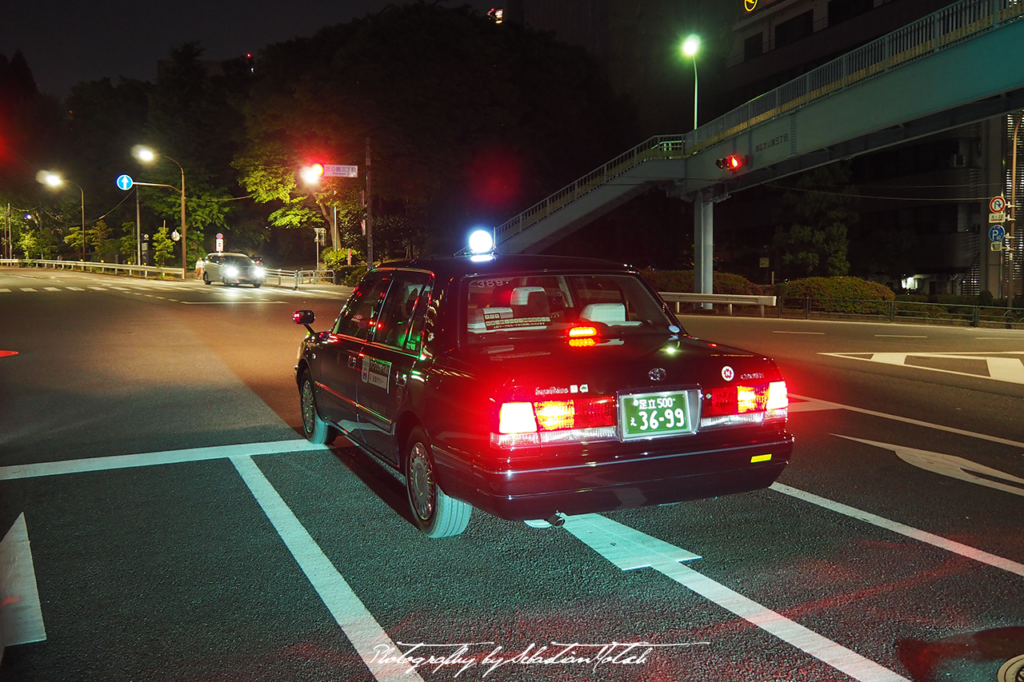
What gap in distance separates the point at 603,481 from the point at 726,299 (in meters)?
27.4

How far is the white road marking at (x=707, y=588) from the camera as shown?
138 inches

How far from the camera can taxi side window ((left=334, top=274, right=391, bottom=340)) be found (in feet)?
21.0

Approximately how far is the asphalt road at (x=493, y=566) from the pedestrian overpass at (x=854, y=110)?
13.6 meters

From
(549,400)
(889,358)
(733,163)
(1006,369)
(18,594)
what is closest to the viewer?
(18,594)

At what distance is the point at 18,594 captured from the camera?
4.33 m

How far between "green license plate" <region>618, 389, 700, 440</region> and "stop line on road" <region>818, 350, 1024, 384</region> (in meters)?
9.85

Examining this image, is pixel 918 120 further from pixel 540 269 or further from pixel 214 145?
pixel 214 145

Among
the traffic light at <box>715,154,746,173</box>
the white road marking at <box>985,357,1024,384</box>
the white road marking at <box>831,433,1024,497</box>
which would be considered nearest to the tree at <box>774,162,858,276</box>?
the traffic light at <box>715,154,746,173</box>

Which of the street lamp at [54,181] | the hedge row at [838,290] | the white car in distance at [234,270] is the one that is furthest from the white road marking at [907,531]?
Result: the street lamp at [54,181]

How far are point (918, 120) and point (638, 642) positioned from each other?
904 inches

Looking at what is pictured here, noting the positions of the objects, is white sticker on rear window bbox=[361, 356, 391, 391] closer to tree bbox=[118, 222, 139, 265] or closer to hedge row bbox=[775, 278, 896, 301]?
hedge row bbox=[775, 278, 896, 301]

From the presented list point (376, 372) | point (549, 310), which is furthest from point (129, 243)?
point (549, 310)

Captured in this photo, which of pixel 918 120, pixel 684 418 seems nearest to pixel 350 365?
pixel 684 418

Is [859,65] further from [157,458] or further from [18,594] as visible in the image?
[18,594]
